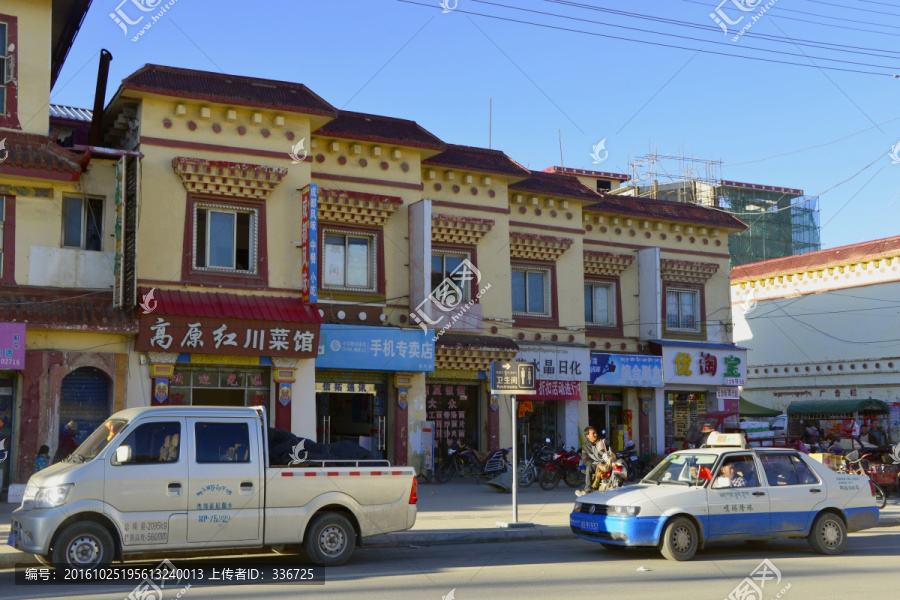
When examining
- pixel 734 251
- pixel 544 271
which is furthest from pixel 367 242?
pixel 734 251

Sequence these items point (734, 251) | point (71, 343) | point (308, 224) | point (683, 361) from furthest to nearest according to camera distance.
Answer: point (734, 251) < point (683, 361) < point (308, 224) < point (71, 343)

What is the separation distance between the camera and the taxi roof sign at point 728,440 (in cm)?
1472

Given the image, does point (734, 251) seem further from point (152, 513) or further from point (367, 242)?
point (152, 513)

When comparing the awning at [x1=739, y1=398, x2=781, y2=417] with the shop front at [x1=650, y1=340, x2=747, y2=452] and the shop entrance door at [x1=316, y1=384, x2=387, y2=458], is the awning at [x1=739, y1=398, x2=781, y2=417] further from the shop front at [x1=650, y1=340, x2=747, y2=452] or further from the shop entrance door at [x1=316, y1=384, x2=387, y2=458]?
the shop entrance door at [x1=316, y1=384, x2=387, y2=458]

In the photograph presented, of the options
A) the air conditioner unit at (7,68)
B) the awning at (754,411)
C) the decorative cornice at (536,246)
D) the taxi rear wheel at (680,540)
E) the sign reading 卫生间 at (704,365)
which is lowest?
the taxi rear wheel at (680,540)

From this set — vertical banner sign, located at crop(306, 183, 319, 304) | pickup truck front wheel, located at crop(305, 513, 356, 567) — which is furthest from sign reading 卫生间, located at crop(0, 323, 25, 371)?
pickup truck front wheel, located at crop(305, 513, 356, 567)

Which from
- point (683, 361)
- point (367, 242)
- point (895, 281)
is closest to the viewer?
point (367, 242)

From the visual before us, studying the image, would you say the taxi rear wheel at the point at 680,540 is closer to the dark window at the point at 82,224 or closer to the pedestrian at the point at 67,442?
the pedestrian at the point at 67,442

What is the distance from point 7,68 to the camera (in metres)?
20.6

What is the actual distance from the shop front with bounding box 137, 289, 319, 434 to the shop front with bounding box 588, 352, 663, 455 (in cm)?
1085

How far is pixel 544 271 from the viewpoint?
94.6 feet

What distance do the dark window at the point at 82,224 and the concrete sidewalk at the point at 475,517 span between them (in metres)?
5.91

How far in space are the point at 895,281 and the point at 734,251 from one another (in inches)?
1012

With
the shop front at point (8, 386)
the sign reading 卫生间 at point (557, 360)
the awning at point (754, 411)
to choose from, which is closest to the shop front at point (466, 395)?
the sign reading 卫生间 at point (557, 360)
